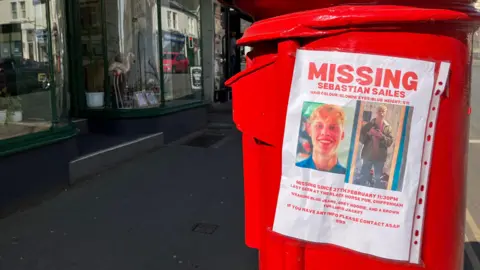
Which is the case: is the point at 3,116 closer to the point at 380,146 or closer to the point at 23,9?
the point at 23,9

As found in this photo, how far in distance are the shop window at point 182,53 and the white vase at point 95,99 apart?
1254mm

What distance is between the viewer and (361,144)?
1.64 meters

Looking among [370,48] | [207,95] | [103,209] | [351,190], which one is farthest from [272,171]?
[207,95]

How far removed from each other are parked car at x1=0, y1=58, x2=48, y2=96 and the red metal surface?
411cm

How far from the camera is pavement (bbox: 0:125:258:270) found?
11.9 ft

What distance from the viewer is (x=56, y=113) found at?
548 cm

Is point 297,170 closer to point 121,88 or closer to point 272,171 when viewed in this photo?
point 272,171

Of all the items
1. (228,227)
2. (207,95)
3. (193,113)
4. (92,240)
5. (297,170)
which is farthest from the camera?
(207,95)

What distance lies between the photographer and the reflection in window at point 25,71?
517 centimetres

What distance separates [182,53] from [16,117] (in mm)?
4816

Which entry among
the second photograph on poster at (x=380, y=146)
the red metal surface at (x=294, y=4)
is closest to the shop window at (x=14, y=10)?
the red metal surface at (x=294, y=4)

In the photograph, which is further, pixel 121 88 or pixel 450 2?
pixel 121 88

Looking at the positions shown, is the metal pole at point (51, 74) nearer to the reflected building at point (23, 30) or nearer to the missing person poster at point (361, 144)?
the reflected building at point (23, 30)

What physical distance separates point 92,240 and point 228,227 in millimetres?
1225
